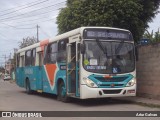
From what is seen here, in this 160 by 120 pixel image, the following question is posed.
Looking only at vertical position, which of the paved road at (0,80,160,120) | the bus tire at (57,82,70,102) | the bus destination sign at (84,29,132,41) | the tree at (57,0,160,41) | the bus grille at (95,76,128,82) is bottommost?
the paved road at (0,80,160,120)

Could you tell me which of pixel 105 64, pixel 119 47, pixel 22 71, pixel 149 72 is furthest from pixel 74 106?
pixel 22 71

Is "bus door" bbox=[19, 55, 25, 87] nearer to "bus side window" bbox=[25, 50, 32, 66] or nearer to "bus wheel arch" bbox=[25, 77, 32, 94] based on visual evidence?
"bus wheel arch" bbox=[25, 77, 32, 94]

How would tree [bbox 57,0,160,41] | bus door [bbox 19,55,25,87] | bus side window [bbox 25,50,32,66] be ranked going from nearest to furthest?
tree [bbox 57,0,160,41], bus side window [bbox 25,50,32,66], bus door [bbox 19,55,25,87]

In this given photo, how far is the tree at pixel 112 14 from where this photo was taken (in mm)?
21578

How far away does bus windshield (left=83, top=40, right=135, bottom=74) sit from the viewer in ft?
52.0

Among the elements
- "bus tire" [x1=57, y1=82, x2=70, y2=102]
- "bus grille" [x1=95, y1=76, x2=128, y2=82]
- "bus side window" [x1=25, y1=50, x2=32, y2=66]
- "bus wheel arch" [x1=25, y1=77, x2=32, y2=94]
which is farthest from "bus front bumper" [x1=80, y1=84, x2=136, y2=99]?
"bus wheel arch" [x1=25, y1=77, x2=32, y2=94]

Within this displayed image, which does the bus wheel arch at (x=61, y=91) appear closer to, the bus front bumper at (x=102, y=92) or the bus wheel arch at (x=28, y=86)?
the bus front bumper at (x=102, y=92)

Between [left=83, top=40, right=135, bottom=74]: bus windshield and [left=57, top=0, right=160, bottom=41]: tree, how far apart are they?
5299 millimetres

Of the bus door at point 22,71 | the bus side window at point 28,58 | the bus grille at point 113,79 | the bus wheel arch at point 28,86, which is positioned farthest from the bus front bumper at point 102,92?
the bus door at point 22,71

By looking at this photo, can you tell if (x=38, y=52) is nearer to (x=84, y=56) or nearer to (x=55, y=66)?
(x=55, y=66)

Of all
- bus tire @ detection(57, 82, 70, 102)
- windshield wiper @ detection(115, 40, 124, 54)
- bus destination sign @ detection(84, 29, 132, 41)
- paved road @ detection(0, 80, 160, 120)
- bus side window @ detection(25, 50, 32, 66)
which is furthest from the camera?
bus side window @ detection(25, 50, 32, 66)

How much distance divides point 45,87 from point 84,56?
578 cm

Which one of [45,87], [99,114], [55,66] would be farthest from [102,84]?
[45,87]

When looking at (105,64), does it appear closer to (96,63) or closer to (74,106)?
(96,63)
